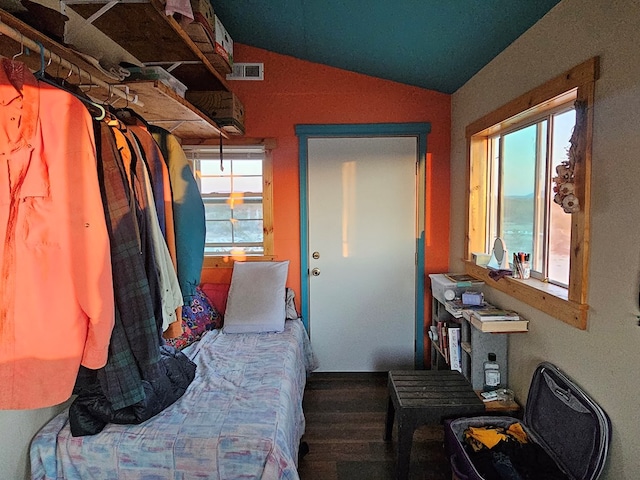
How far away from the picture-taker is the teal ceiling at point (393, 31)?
1916mm

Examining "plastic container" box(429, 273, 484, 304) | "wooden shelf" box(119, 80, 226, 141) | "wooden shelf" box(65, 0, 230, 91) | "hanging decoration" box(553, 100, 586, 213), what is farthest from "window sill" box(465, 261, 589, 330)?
"wooden shelf" box(65, 0, 230, 91)

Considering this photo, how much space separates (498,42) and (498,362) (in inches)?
65.8

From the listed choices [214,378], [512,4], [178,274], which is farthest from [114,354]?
[512,4]

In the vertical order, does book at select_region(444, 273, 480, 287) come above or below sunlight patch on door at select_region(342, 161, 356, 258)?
below

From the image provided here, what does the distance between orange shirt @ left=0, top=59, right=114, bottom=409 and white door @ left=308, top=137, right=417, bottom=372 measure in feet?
7.17

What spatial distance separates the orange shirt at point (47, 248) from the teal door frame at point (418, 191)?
214cm

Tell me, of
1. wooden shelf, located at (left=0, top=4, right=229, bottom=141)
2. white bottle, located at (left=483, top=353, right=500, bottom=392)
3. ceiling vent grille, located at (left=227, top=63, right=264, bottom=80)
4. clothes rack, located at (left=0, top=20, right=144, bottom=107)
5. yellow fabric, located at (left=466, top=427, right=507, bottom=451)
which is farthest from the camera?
ceiling vent grille, located at (left=227, top=63, right=264, bottom=80)

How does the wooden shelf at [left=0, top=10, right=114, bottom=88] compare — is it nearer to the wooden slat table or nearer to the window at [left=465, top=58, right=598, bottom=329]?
the window at [left=465, top=58, right=598, bottom=329]

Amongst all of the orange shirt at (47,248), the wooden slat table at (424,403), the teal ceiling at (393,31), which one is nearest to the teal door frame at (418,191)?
the teal ceiling at (393,31)

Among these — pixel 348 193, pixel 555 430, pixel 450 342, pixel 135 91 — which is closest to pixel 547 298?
pixel 555 430

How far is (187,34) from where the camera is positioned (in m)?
2.06

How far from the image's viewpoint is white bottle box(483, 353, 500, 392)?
2145 mm

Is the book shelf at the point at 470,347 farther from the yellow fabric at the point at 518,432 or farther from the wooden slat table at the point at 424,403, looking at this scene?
the yellow fabric at the point at 518,432

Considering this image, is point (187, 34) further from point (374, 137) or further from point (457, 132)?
point (457, 132)
